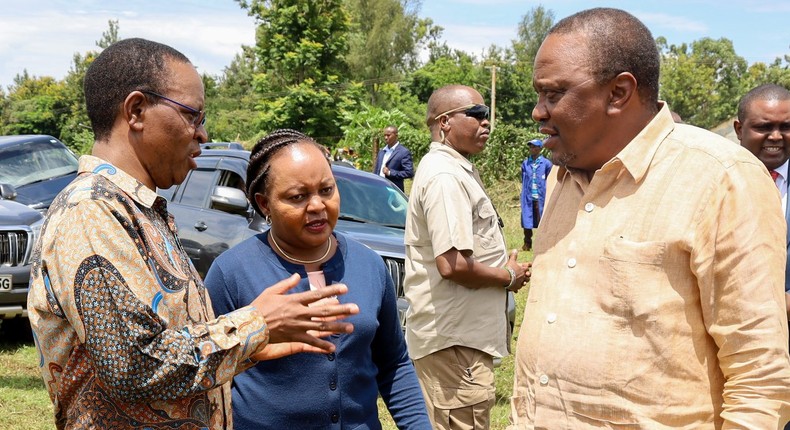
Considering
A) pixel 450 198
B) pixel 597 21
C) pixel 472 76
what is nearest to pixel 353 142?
pixel 472 76

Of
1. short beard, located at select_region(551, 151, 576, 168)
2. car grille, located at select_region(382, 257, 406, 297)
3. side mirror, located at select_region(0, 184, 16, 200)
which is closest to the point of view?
short beard, located at select_region(551, 151, 576, 168)

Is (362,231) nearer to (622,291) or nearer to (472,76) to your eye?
(622,291)

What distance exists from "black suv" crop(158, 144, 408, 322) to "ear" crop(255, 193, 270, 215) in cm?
365

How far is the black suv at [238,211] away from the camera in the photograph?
280 inches

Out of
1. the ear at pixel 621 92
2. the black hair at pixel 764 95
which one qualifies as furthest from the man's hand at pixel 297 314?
the black hair at pixel 764 95

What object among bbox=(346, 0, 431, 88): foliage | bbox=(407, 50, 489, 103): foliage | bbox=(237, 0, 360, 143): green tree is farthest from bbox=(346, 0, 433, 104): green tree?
bbox=(237, 0, 360, 143): green tree

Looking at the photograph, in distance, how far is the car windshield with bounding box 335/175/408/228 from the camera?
25.4 feet

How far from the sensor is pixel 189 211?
8.30 meters

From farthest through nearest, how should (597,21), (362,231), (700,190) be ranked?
(362,231) → (597,21) → (700,190)

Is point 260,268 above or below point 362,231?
above

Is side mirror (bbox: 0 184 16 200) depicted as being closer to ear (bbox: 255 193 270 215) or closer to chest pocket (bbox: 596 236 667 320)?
ear (bbox: 255 193 270 215)

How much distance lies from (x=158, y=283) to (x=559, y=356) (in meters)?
1.16

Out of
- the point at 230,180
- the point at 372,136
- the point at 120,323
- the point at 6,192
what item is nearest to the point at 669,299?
the point at 120,323

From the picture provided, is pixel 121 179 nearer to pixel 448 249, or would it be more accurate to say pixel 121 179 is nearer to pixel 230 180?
pixel 448 249
